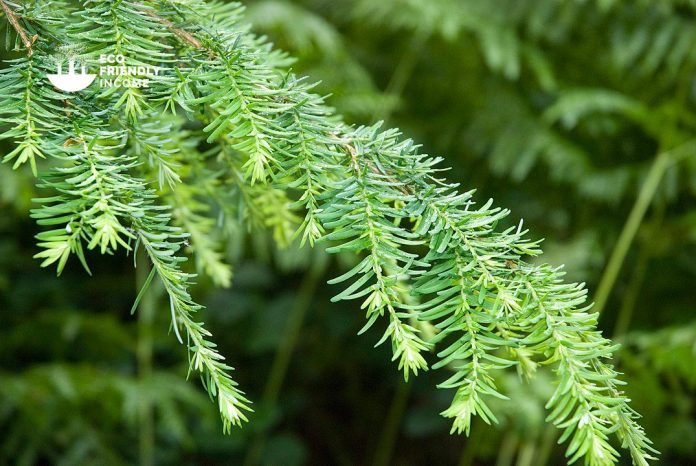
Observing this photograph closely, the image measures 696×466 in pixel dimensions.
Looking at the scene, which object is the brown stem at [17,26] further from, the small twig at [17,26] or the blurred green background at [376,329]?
the blurred green background at [376,329]

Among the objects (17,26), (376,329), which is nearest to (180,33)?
(17,26)

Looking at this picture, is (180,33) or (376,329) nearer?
(180,33)

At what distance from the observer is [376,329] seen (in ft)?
6.15

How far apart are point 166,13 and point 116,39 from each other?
6 centimetres

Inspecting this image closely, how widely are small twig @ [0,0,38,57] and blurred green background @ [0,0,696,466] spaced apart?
0.76 meters

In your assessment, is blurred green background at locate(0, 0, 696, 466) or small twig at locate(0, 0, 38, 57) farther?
blurred green background at locate(0, 0, 696, 466)

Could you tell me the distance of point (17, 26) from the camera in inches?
17.8

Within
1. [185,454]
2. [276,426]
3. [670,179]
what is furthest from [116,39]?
[276,426]

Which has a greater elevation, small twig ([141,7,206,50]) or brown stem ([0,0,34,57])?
→ small twig ([141,7,206,50])

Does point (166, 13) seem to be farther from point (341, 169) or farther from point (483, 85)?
point (483, 85)

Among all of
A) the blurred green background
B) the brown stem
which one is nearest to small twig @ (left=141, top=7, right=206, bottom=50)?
the brown stem

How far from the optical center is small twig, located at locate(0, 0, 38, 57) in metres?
0.44

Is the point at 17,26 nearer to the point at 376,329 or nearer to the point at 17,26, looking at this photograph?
the point at 17,26

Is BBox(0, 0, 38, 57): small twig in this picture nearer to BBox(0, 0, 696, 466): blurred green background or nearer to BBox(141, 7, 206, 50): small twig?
BBox(141, 7, 206, 50): small twig
